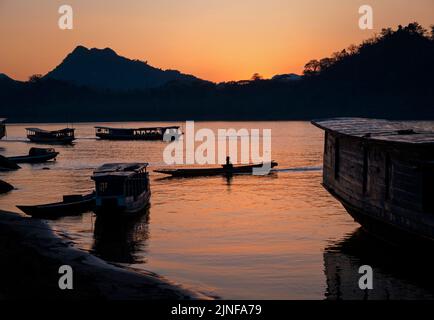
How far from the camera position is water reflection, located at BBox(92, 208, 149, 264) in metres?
32.6

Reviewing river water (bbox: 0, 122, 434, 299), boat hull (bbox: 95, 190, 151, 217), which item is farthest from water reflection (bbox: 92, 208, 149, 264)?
boat hull (bbox: 95, 190, 151, 217)

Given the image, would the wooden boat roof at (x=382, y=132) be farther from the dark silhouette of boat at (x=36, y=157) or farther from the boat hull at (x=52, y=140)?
the boat hull at (x=52, y=140)

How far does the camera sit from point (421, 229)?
23203 mm

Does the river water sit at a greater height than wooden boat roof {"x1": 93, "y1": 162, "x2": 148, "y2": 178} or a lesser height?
lesser

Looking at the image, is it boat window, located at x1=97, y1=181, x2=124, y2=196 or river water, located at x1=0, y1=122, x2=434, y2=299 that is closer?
river water, located at x1=0, y1=122, x2=434, y2=299

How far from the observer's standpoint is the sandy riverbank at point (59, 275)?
21.9 meters

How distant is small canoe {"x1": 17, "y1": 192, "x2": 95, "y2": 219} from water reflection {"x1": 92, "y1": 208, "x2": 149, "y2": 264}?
2248 millimetres

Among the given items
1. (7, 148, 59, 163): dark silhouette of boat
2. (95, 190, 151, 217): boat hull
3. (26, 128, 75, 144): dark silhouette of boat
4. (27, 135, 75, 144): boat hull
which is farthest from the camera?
(26, 128, 75, 144): dark silhouette of boat

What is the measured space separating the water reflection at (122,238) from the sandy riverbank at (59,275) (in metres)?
2.03

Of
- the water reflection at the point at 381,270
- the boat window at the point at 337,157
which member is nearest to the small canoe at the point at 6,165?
the boat window at the point at 337,157

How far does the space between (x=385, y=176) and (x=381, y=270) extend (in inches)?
172

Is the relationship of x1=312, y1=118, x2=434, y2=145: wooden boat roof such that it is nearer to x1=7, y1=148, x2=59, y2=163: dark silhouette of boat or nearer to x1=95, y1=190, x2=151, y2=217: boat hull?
x1=95, y1=190, x2=151, y2=217: boat hull

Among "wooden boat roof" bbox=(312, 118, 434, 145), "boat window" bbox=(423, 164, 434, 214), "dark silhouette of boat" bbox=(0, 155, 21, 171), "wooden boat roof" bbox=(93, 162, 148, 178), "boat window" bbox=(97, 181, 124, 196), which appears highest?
"wooden boat roof" bbox=(312, 118, 434, 145)

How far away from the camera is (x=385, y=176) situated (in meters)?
27.0
